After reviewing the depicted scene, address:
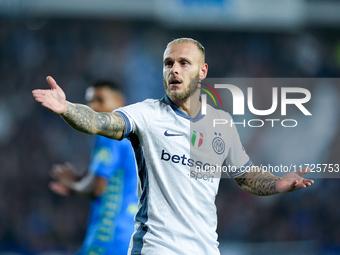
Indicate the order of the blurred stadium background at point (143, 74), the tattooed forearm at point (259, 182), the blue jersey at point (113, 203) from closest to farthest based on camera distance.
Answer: the tattooed forearm at point (259, 182) → the blue jersey at point (113, 203) → the blurred stadium background at point (143, 74)

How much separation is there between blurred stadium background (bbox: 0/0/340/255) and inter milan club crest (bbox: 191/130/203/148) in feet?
16.8

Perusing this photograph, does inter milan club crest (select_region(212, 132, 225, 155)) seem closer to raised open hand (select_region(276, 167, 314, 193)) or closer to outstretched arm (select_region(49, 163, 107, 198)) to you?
raised open hand (select_region(276, 167, 314, 193))

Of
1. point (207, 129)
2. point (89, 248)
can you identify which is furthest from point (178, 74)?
point (89, 248)

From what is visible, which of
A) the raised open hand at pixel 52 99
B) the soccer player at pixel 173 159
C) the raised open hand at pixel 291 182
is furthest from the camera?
the raised open hand at pixel 291 182

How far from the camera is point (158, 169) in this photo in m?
2.38

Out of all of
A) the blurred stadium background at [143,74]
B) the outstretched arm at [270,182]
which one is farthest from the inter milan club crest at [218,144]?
the blurred stadium background at [143,74]

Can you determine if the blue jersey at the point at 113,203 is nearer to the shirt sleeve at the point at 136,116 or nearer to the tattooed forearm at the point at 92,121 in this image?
the shirt sleeve at the point at 136,116

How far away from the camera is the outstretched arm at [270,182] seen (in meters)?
2.39

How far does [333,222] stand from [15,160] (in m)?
6.59

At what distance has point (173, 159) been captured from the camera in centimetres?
241

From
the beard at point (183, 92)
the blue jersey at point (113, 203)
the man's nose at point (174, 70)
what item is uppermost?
the man's nose at point (174, 70)

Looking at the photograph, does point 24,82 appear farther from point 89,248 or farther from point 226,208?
point 89,248

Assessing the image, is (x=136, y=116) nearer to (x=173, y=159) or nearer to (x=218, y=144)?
(x=173, y=159)

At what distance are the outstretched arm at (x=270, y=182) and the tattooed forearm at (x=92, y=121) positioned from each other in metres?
1.07
